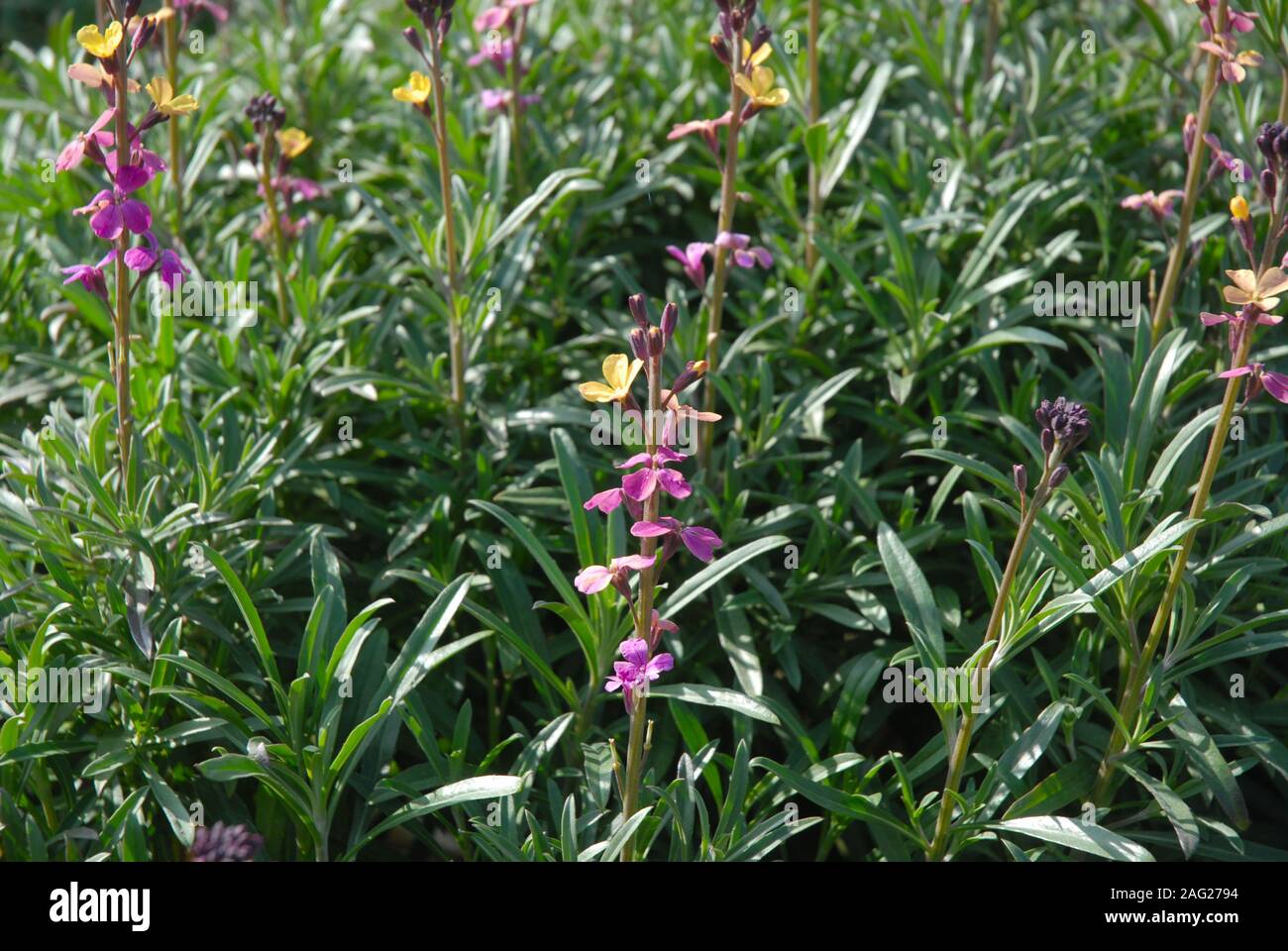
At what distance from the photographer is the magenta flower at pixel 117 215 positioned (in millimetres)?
2734

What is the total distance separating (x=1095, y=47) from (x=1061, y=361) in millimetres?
1500

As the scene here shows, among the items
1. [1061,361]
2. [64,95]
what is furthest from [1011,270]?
[64,95]

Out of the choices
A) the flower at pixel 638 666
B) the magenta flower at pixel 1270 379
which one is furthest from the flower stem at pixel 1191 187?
the flower at pixel 638 666

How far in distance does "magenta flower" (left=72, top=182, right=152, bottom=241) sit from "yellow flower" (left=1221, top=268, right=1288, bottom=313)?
2.40 m

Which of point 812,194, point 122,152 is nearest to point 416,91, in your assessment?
point 122,152

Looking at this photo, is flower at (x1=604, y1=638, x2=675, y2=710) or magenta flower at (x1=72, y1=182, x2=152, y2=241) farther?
magenta flower at (x1=72, y1=182, x2=152, y2=241)

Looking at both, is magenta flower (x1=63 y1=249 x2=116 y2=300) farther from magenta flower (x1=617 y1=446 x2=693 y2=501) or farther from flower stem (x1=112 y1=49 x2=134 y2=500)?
magenta flower (x1=617 y1=446 x2=693 y2=501)

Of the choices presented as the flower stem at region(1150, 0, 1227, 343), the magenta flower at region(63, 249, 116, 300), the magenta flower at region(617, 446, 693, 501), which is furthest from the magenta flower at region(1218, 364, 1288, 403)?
the magenta flower at region(63, 249, 116, 300)

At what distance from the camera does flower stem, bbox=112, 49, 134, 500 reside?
2730 mm

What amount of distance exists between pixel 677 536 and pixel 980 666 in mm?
774

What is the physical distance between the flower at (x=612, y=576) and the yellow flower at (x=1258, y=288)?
52.7 inches

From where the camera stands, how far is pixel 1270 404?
3.73 metres

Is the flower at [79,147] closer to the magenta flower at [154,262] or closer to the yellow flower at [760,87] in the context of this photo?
A: the magenta flower at [154,262]
